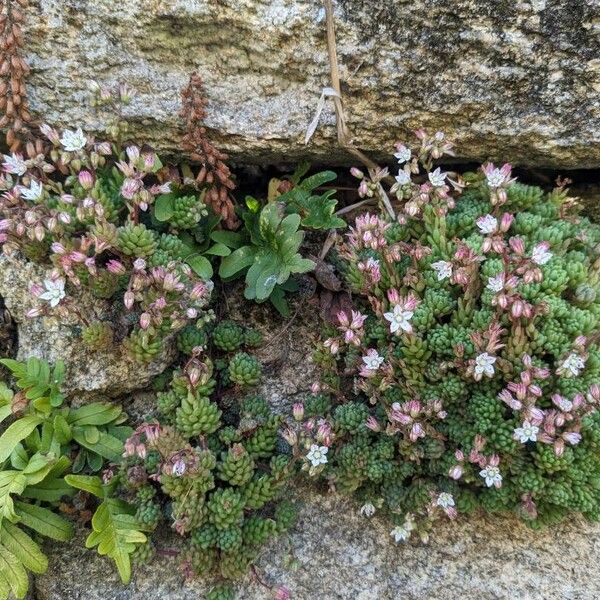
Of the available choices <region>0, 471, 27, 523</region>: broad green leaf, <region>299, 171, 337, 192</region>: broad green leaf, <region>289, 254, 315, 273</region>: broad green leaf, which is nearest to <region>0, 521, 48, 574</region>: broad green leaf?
<region>0, 471, 27, 523</region>: broad green leaf

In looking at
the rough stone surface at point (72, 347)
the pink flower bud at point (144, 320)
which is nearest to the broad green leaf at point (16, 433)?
the rough stone surface at point (72, 347)

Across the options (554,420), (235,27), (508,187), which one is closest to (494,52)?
(508,187)

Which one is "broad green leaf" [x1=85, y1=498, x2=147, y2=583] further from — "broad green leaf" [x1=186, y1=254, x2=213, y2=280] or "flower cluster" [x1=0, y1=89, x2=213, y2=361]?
"broad green leaf" [x1=186, y1=254, x2=213, y2=280]

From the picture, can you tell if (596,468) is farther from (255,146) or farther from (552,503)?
(255,146)

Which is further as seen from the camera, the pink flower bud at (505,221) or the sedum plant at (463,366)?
the pink flower bud at (505,221)

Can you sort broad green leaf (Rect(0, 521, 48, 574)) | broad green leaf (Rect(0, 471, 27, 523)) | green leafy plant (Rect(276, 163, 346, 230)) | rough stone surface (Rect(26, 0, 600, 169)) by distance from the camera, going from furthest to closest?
green leafy plant (Rect(276, 163, 346, 230)) < rough stone surface (Rect(26, 0, 600, 169)) < broad green leaf (Rect(0, 521, 48, 574)) < broad green leaf (Rect(0, 471, 27, 523))

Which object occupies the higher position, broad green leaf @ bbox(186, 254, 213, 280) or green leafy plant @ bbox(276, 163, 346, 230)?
green leafy plant @ bbox(276, 163, 346, 230)

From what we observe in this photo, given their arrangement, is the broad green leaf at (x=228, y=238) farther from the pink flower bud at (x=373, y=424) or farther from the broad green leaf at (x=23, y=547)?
the broad green leaf at (x=23, y=547)
